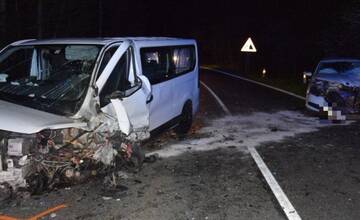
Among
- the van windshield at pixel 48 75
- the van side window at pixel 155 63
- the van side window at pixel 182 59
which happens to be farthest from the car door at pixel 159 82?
the van windshield at pixel 48 75

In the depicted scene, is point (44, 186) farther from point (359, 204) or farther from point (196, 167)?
point (359, 204)

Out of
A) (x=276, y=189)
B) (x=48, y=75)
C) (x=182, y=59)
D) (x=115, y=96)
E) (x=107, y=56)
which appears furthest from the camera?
(x=182, y=59)

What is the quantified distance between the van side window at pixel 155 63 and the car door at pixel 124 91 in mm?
513

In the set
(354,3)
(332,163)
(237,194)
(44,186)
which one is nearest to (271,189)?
(237,194)

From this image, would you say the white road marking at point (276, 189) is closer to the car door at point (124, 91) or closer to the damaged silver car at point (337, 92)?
the car door at point (124, 91)

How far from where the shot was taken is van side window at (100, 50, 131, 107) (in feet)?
19.2

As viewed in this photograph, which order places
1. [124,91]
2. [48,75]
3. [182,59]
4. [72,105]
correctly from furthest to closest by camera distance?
[182,59] → [48,75] → [124,91] → [72,105]

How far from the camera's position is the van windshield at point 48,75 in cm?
552

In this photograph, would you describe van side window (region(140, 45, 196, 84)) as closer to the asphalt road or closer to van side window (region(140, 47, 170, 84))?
van side window (region(140, 47, 170, 84))

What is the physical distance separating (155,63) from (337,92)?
16.9 ft

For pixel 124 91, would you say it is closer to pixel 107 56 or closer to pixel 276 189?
pixel 107 56

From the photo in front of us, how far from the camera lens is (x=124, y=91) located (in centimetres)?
591

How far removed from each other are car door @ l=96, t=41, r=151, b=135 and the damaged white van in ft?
0.04

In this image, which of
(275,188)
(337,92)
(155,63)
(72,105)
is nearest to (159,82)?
(155,63)
